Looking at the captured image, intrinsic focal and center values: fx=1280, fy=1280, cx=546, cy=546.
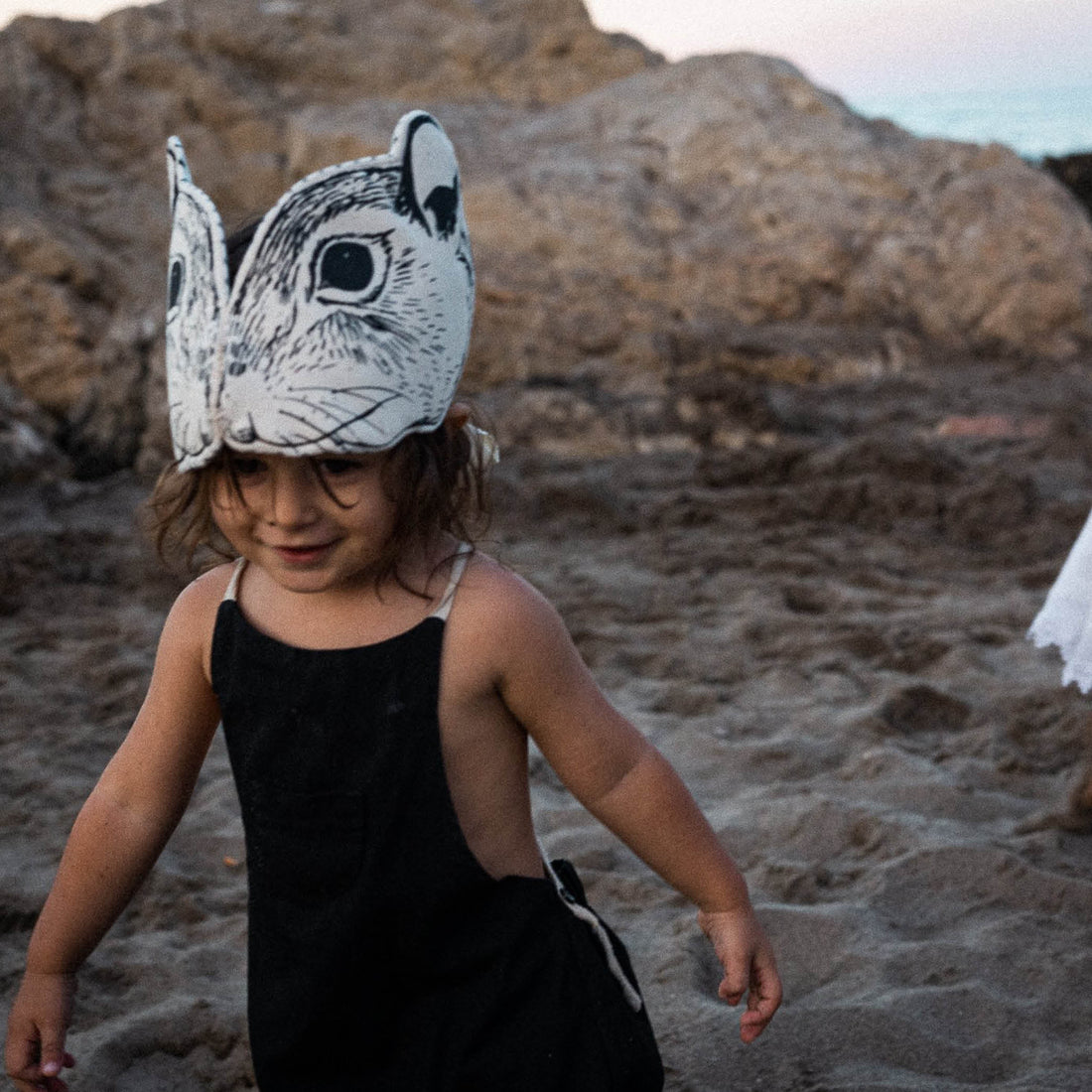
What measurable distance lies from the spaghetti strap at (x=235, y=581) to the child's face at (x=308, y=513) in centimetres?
11

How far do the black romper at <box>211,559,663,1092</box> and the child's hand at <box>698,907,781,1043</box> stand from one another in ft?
0.40

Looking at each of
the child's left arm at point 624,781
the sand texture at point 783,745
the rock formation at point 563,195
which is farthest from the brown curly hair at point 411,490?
the rock formation at point 563,195

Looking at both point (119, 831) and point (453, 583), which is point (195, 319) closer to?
point (453, 583)

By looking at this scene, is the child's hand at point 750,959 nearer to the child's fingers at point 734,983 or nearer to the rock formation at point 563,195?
the child's fingers at point 734,983

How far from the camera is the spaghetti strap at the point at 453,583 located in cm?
134

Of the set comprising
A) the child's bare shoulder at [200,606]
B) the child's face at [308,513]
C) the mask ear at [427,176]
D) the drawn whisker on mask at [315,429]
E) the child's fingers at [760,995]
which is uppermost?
the mask ear at [427,176]

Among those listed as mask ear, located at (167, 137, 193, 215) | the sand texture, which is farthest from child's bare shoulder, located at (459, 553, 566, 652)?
the sand texture

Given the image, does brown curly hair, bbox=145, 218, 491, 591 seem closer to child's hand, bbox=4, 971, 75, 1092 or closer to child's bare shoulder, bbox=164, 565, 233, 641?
child's bare shoulder, bbox=164, 565, 233, 641

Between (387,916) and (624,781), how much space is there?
0.94ft

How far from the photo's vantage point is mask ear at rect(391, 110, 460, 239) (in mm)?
1272

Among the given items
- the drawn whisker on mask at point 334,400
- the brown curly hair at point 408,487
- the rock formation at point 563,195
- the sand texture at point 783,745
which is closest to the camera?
the drawn whisker on mask at point 334,400

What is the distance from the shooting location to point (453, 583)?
1.36 m

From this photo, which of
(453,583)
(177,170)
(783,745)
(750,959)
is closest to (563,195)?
(783,745)

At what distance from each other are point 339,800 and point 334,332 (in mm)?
482
